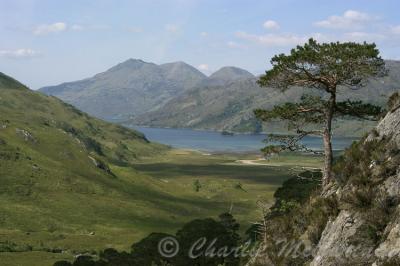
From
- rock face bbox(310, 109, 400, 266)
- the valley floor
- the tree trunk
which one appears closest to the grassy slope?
the valley floor

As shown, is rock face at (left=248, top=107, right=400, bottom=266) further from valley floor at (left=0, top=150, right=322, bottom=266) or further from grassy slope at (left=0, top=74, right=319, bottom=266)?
grassy slope at (left=0, top=74, right=319, bottom=266)

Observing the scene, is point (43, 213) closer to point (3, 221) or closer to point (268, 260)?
point (3, 221)

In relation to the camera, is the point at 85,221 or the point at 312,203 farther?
the point at 85,221

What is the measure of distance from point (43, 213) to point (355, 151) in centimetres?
11862

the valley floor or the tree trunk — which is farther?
the valley floor

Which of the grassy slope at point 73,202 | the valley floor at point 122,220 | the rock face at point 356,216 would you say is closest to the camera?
the rock face at point 356,216

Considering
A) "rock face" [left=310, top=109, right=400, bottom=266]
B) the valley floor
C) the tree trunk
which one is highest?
the tree trunk

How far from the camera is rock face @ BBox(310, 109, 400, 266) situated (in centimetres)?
1927

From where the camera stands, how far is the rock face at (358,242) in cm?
1927

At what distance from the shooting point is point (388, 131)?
2483 cm

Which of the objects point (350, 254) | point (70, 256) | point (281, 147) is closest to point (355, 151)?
point (350, 254)

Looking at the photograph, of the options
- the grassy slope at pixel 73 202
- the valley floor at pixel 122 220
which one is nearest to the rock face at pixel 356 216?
the valley floor at pixel 122 220

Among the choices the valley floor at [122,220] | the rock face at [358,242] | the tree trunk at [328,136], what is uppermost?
the tree trunk at [328,136]

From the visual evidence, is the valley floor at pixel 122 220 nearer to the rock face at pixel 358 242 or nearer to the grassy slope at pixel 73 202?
the grassy slope at pixel 73 202
